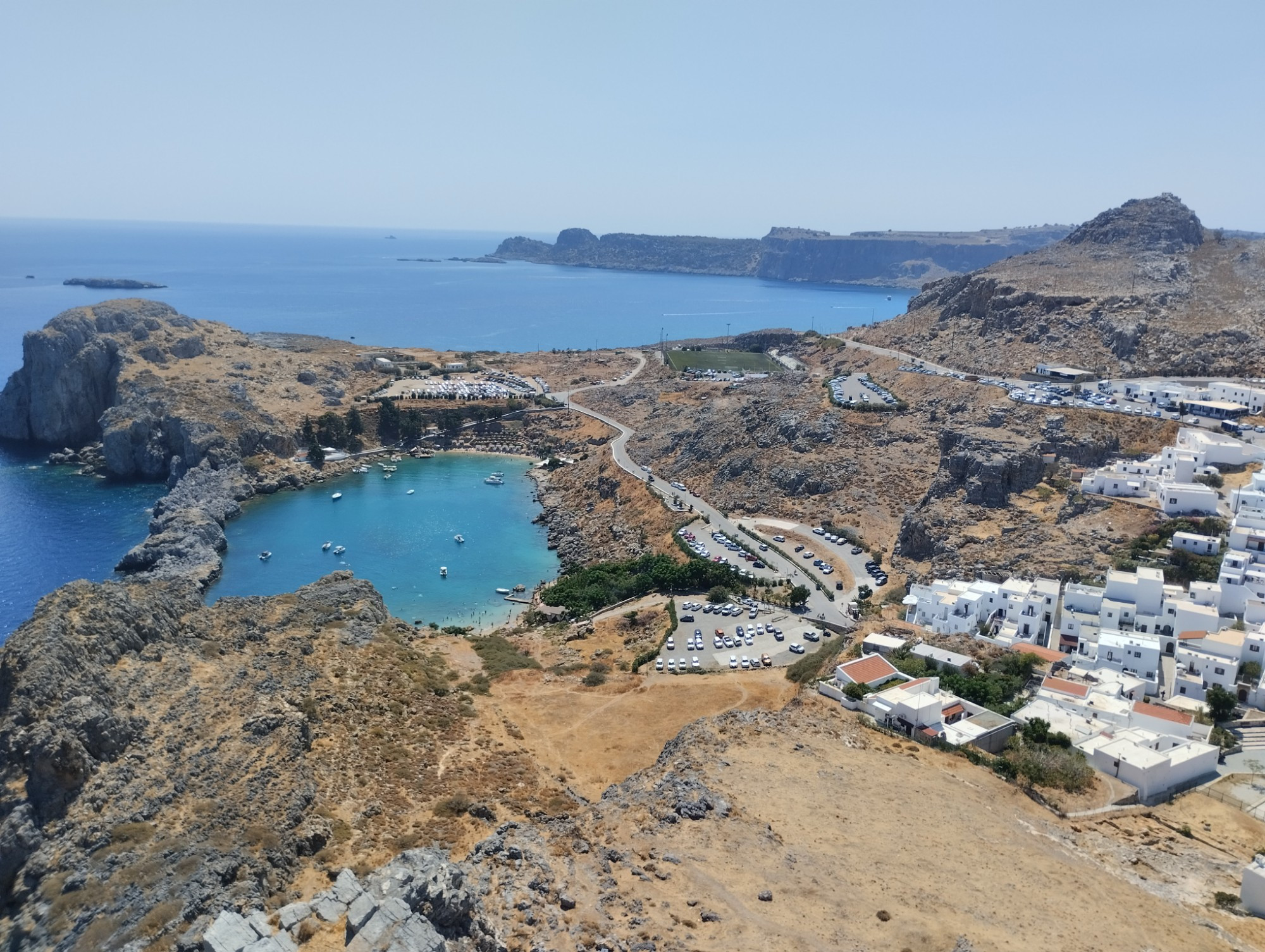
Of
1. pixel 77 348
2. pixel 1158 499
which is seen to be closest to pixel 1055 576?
pixel 1158 499

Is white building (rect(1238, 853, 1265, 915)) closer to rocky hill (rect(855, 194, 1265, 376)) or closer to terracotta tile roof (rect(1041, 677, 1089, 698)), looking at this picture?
terracotta tile roof (rect(1041, 677, 1089, 698))

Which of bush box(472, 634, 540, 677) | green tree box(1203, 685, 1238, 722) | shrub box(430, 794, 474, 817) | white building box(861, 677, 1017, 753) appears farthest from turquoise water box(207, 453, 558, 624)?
green tree box(1203, 685, 1238, 722)

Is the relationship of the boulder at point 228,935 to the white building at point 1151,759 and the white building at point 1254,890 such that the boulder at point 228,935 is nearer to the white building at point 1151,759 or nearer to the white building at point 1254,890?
the white building at point 1254,890

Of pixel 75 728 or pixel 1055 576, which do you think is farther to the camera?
pixel 1055 576

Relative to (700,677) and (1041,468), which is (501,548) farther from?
(1041,468)

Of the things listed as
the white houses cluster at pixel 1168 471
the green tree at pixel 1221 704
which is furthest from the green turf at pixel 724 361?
the green tree at pixel 1221 704

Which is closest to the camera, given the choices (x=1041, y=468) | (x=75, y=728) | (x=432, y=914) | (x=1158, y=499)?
(x=432, y=914)

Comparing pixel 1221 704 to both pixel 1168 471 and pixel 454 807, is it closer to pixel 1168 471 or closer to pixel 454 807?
pixel 1168 471

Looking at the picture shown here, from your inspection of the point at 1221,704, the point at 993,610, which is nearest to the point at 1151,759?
the point at 1221,704
